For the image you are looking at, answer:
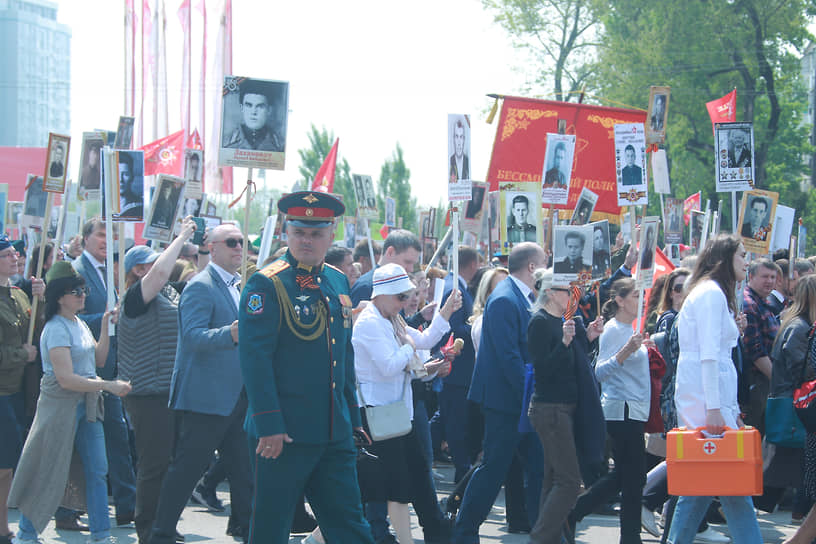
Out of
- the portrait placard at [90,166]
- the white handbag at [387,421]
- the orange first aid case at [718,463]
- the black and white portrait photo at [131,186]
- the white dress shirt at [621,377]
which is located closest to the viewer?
the orange first aid case at [718,463]

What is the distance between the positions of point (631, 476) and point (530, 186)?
515 centimetres

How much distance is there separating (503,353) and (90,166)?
4228 mm

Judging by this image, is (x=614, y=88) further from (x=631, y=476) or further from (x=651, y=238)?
(x=631, y=476)

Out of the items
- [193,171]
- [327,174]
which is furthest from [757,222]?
[193,171]

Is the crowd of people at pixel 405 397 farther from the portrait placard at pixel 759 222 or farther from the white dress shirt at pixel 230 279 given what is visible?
the portrait placard at pixel 759 222

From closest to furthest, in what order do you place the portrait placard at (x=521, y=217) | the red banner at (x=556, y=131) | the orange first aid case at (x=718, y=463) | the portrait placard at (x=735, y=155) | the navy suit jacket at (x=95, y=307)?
1. the orange first aid case at (x=718, y=463)
2. the navy suit jacket at (x=95, y=307)
3. the portrait placard at (x=735, y=155)
4. the portrait placard at (x=521, y=217)
5. the red banner at (x=556, y=131)

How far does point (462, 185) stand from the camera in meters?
8.02

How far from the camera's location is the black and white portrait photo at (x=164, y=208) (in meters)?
8.24

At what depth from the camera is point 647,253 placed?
792 cm

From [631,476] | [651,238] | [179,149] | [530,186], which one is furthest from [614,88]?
[631,476]

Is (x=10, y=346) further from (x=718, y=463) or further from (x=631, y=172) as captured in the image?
(x=631, y=172)

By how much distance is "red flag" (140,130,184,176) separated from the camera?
52.9 feet

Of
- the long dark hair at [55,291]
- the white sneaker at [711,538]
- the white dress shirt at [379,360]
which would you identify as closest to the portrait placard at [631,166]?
the white sneaker at [711,538]

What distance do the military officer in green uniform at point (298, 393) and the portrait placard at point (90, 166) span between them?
4526 millimetres
